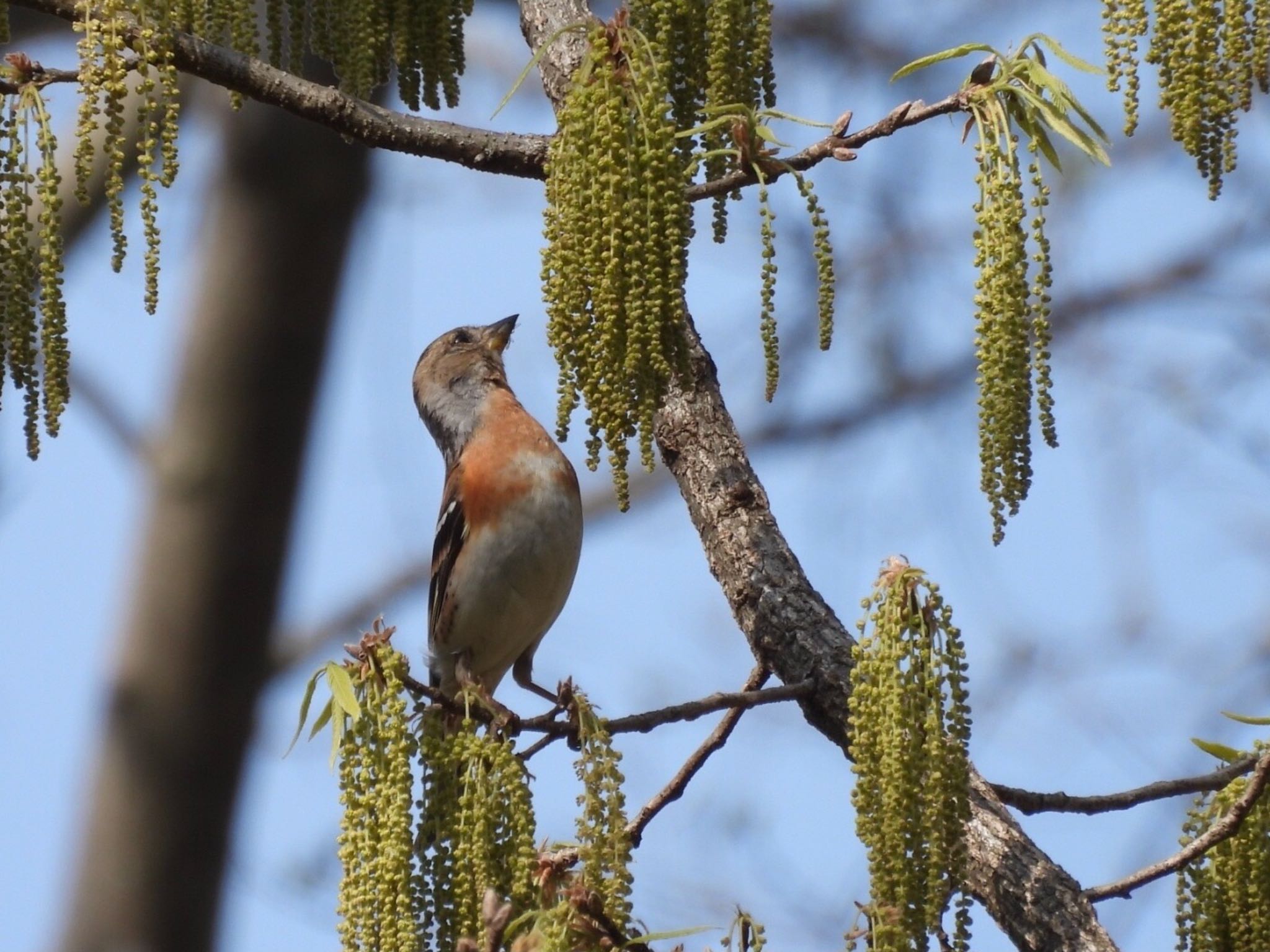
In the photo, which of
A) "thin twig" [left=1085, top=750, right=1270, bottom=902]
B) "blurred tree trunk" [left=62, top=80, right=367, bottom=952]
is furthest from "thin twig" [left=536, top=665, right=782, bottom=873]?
"blurred tree trunk" [left=62, top=80, right=367, bottom=952]

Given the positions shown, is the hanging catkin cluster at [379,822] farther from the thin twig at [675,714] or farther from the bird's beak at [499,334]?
the bird's beak at [499,334]

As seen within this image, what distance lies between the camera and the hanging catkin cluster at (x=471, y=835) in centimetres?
238

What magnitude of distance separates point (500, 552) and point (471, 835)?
8.74 ft

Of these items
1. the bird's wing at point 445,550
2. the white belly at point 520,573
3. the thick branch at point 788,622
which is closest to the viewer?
the thick branch at point 788,622

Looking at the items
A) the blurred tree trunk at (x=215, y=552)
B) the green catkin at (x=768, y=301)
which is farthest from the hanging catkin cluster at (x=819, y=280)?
the blurred tree trunk at (x=215, y=552)

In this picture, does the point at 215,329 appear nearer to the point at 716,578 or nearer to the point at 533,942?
the point at 716,578

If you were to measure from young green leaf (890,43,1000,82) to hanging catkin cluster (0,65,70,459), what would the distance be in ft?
4.41

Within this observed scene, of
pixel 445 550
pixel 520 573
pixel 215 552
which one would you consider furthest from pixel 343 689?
pixel 215 552

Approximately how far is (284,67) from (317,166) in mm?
3691

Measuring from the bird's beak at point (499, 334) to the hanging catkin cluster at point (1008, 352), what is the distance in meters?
4.00

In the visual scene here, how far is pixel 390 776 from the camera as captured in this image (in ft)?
8.03

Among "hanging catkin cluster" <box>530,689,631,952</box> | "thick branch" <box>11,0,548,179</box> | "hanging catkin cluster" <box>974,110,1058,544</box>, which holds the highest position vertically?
"thick branch" <box>11,0,548,179</box>

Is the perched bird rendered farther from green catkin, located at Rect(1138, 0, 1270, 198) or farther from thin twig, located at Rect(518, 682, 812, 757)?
green catkin, located at Rect(1138, 0, 1270, 198)

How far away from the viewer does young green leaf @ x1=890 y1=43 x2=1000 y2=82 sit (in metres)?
2.61
